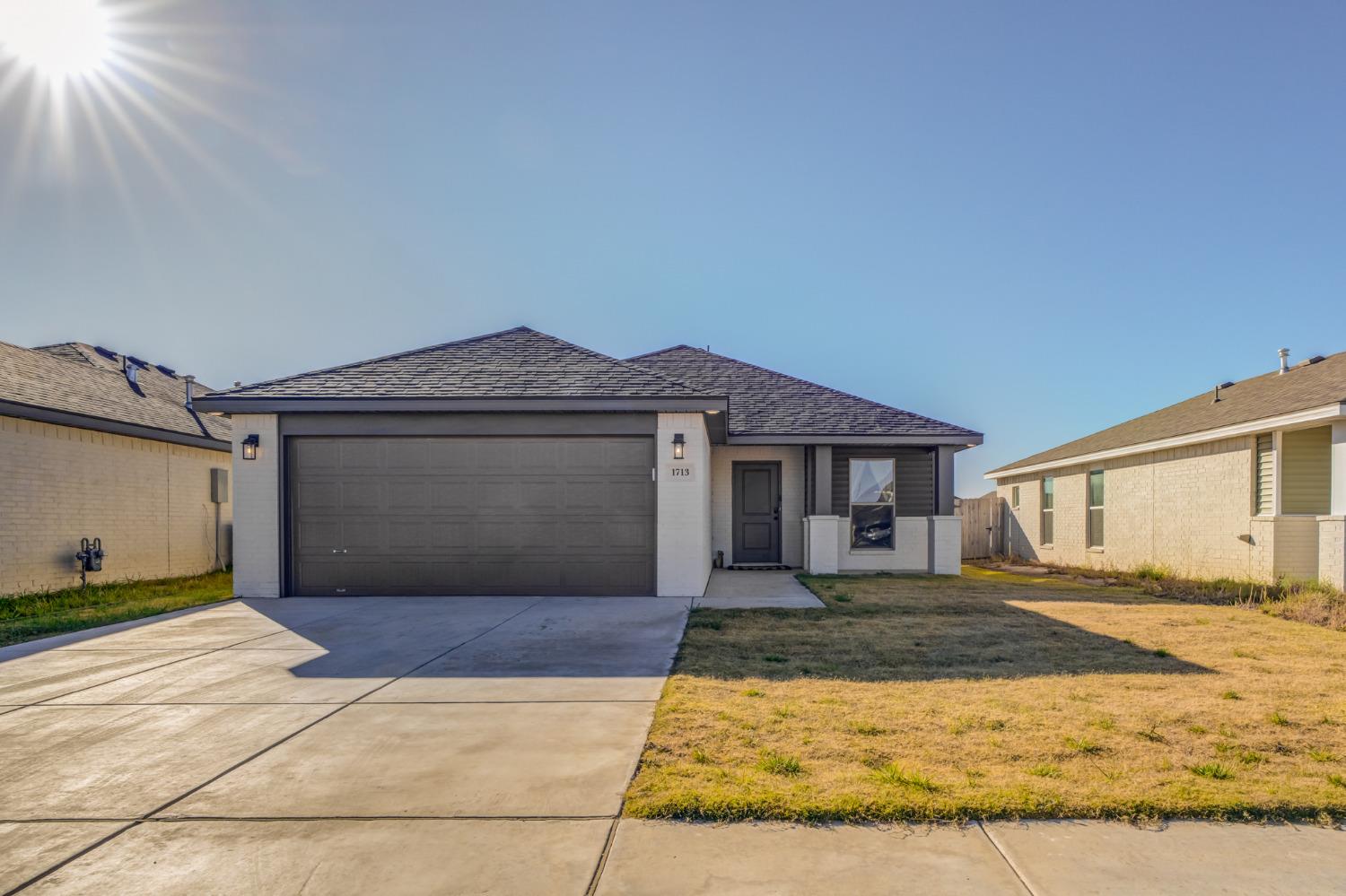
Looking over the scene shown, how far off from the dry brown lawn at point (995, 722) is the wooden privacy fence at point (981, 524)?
11.7 meters

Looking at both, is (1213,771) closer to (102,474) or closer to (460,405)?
(460,405)

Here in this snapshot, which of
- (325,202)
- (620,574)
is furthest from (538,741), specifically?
(325,202)

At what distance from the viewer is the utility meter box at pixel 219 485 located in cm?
1493

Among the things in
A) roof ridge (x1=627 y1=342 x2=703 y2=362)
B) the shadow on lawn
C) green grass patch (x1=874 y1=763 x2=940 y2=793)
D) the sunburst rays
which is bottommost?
the shadow on lawn

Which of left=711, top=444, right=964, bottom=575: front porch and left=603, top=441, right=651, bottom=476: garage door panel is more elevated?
left=603, top=441, right=651, bottom=476: garage door panel

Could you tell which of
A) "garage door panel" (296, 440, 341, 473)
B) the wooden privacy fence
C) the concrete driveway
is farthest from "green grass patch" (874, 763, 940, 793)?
the wooden privacy fence

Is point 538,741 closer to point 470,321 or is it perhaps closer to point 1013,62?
point 1013,62

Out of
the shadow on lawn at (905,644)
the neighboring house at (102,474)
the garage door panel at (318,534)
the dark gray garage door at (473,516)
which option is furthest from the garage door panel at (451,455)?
the neighboring house at (102,474)

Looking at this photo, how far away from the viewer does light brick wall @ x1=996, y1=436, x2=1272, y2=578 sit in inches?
466

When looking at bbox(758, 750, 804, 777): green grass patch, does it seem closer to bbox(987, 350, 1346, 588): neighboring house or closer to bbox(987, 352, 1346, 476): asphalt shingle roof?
bbox(987, 350, 1346, 588): neighboring house

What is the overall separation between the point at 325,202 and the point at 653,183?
6229mm

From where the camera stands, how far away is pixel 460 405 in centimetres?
1008

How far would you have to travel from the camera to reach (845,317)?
62.1 feet

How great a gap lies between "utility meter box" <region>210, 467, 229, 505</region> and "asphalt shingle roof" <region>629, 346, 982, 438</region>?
9.49m
